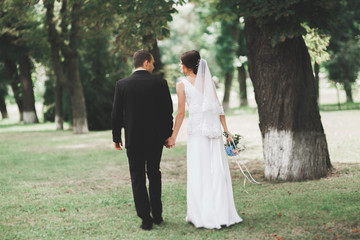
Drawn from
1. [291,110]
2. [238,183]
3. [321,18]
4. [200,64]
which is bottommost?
[238,183]

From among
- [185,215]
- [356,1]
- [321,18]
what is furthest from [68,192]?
[356,1]

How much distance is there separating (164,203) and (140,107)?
243 centimetres

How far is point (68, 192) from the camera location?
353 inches

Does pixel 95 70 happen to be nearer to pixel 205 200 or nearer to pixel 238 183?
pixel 238 183

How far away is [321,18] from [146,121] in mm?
4367

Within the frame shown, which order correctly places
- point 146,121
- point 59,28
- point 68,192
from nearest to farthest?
point 146,121 < point 68,192 < point 59,28

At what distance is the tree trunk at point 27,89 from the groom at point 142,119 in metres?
28.4

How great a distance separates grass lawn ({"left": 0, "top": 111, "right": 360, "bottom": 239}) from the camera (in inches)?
228

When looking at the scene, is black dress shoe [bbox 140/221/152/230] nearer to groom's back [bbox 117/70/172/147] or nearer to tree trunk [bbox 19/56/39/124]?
groom's back [bbox 117/70/172/147]

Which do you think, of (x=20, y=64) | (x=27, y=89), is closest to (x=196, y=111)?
(x=20, y=64)

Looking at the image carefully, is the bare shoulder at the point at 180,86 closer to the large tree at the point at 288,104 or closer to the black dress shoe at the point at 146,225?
the black dress shoe at the point at 146,225

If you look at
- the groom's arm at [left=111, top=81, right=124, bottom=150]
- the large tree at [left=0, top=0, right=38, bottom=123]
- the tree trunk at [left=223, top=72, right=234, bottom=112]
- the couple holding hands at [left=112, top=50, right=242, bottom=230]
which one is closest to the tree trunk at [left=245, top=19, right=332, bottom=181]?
the couple holding hands at [left=112, top=50, right=242, bottom=230]

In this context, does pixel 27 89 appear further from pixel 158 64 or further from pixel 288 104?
pixel 288 104

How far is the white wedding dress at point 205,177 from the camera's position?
5.86 m
